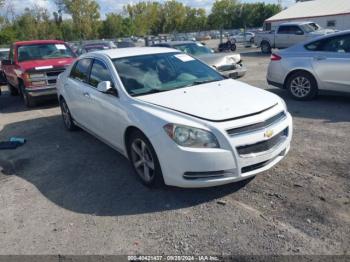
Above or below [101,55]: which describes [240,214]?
below

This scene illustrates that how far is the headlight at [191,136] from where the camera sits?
3.43m

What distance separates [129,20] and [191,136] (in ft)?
202


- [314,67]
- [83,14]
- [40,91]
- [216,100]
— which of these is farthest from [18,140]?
[83,14]

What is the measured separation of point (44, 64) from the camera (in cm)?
938

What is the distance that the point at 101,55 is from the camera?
509cm

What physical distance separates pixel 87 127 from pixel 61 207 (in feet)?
6.41

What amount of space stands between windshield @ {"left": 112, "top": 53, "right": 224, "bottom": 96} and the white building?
106 ft

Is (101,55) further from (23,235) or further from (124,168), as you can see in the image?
(23,235)

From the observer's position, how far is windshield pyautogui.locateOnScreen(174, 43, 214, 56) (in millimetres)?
11945

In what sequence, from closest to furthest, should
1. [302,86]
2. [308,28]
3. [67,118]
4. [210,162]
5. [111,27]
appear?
[210,162]
[67,118]
[302,86]
[308,28]
[111,27]

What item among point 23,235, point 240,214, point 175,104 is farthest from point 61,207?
point 240,214

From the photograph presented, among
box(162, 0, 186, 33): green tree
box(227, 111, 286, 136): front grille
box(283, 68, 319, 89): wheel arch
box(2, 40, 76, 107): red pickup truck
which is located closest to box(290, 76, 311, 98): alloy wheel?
box(283, 68, 319, 89): wheel arch

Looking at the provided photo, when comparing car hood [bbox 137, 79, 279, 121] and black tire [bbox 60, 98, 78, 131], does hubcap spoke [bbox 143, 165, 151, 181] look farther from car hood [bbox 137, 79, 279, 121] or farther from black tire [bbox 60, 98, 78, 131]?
black tire [bbox 60, 98, 78, 131]

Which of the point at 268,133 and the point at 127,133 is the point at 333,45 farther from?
the point at 127,133
